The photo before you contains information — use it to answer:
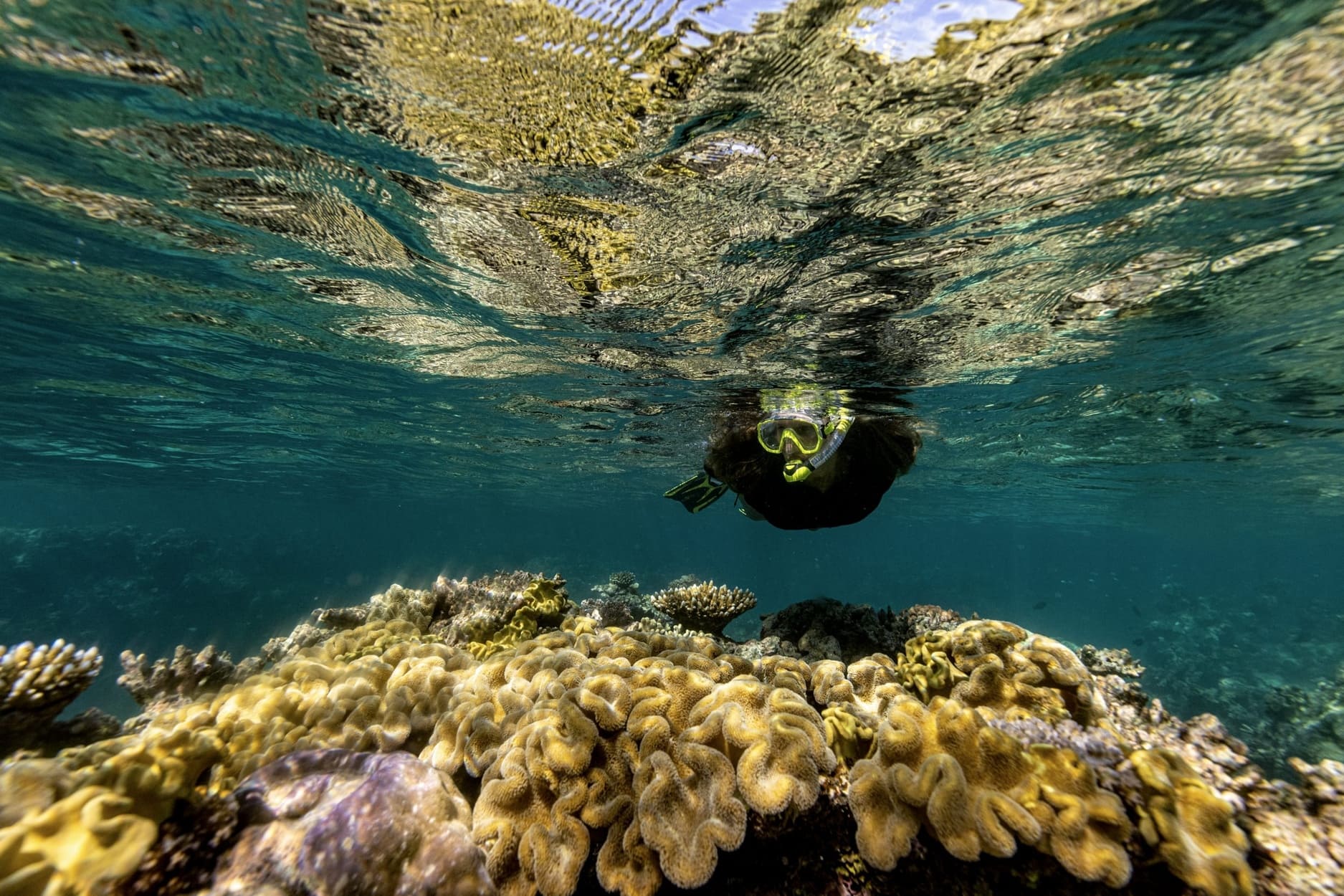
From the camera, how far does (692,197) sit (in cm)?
692

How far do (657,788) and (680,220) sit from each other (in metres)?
6.90

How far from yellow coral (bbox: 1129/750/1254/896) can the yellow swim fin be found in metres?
7.33

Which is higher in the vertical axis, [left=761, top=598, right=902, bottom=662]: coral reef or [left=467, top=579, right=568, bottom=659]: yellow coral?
[left=467, top=579, right=568, bottom=659]: yellow coral

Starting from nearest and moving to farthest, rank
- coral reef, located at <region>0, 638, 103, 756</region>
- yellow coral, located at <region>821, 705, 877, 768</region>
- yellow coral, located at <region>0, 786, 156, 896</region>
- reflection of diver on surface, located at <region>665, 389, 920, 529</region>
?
yellow coral, located at <region>0, 786, 156, 896</region>, yellow coral, located at <region>821, 705, 877, 768</region>, coral reef, located at <region>0, 638, 103, 756</region>, reflection of diver on surface, located at <region>665, 389, 920, 529</region>

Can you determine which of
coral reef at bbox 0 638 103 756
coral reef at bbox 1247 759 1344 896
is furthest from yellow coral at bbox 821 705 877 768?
coral reef at bbox 0 638 103 756

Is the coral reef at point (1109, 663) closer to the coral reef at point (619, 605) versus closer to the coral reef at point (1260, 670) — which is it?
the coral reef at point (619, 605)

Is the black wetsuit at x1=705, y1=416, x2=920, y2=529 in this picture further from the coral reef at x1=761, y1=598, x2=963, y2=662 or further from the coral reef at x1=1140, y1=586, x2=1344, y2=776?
the coral reef at x1=1140, y1=586, x2=1344, y2=776

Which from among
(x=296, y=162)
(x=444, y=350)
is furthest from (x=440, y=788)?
(x=444, y=350)

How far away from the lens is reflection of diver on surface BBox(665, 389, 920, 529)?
823 cm

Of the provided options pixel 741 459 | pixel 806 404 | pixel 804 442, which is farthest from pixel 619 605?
pixel 806 404

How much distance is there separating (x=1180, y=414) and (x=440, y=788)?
885 inches

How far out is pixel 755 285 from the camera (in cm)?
906

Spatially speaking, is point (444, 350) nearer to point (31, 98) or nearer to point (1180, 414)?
point (31, 98)

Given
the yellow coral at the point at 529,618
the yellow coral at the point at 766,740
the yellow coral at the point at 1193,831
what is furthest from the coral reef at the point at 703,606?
the yellow coral at the point at 1193,831
